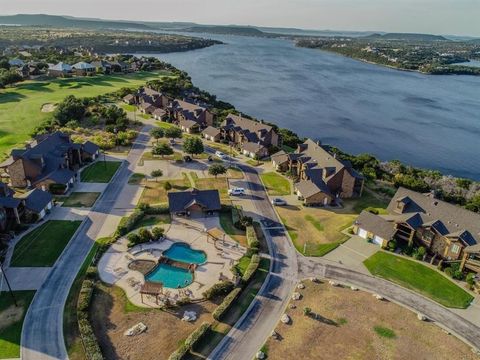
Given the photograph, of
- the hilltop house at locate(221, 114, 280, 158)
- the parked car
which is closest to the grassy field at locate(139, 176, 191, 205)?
the parked car

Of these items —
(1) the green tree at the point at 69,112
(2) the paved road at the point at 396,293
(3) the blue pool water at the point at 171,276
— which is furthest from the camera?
(1) the green tree at the point at 69,112

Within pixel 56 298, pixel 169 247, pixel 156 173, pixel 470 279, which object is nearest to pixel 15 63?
pixel 156 173

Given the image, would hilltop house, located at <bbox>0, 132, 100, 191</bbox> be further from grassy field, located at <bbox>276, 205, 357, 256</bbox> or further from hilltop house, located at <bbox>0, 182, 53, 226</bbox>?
grassy field, located at <bbox>276, 205, 357, 256</bbox>

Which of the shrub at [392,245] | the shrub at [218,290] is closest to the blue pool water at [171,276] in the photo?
the shrub at [218,290]

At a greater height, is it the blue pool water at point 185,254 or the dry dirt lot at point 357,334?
the blue pool water at point 185,254

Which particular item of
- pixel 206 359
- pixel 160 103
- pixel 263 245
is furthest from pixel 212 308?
pixel 160 103

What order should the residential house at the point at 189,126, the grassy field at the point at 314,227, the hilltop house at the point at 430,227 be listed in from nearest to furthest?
the hilltop house at the point at 430,227 < the grassy field at the point at 314,227 < the residential house at the point at 189,126

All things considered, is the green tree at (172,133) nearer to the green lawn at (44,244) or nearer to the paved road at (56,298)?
the paved road at (56,298)

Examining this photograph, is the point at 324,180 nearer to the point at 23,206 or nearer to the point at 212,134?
the point at 212,134
